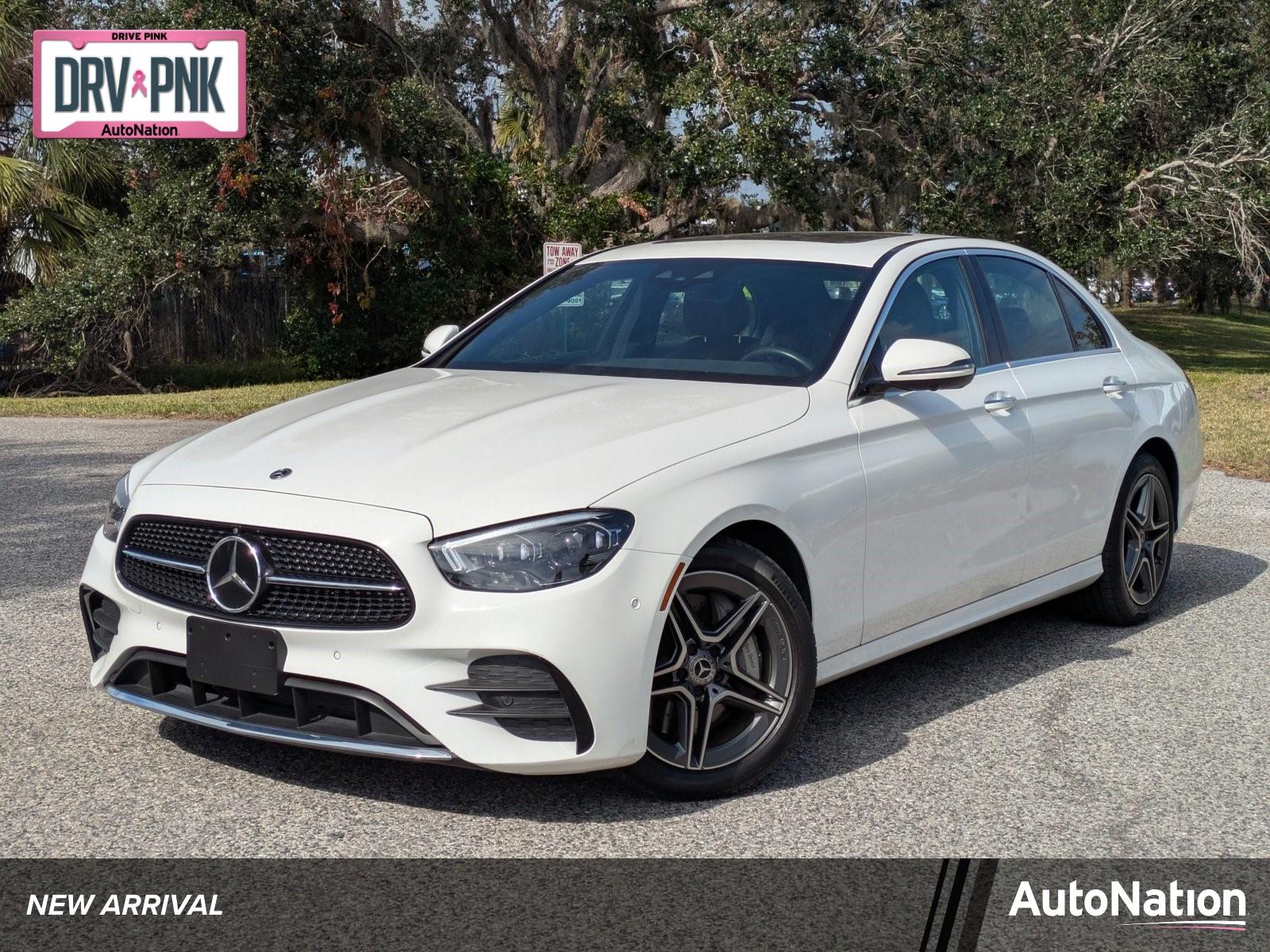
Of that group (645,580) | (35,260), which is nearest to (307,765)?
(645,580)

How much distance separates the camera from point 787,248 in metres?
5.86

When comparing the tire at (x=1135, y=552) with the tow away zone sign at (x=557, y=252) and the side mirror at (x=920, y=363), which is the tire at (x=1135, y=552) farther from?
the tow away zone sign at (x=557, y=252)

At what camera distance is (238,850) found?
3.97 meters

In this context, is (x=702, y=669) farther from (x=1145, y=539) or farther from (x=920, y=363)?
(x=1145, y=539)

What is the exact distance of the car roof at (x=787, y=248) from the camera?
571 centimetres

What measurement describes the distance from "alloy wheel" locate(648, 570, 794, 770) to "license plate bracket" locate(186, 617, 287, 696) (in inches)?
41.4

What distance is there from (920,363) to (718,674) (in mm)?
1311

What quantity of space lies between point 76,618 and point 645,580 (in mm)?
3617

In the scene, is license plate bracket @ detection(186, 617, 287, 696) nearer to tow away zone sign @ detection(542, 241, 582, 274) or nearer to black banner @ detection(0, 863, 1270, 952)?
A: black banner @ detection(0, 863, 1270, 952)

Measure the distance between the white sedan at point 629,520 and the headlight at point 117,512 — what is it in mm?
28

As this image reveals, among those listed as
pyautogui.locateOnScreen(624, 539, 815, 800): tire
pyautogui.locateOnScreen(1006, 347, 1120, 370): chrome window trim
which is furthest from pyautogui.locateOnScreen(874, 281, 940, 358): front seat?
pyautogui.locateOnScreen(624, 539, 815, 800): tire

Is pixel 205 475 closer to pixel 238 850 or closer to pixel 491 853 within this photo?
pixel 238 850

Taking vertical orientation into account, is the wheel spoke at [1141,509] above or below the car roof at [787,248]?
below

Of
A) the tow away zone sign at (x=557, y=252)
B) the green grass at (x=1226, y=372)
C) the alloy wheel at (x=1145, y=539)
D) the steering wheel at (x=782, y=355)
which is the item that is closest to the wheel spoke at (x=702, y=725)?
the steering wheel at (x=782, y=355)
